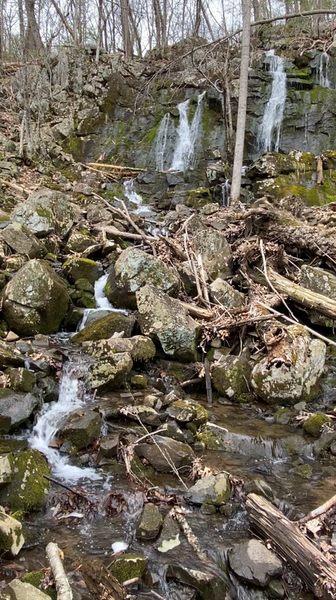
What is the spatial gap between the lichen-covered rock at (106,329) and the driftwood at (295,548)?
3877 millimetres

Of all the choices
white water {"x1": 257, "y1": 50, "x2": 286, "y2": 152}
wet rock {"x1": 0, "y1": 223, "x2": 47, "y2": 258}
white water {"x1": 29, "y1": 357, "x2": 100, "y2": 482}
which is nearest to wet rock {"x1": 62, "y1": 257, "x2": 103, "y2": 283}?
wet rock {"x1": 0, "y1": 223, "x2": 47, "y2": 258}

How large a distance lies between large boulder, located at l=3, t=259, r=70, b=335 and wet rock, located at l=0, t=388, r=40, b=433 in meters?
2.14

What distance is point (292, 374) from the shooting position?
671 centimetres

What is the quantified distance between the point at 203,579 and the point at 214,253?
6880mm

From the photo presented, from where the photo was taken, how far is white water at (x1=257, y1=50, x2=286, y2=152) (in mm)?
18953

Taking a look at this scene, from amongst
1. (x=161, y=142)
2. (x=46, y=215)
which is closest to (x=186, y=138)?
(x=161, y=142)

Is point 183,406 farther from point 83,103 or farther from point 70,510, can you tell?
point 83,103

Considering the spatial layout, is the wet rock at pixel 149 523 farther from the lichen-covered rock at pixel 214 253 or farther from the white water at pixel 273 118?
the white water at pixel 273 118

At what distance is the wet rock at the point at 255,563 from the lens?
351 centimetres

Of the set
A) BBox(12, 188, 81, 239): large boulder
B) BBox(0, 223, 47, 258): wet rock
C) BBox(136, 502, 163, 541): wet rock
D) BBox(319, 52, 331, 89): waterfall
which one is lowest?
BBox(136, 502, 163, 541): wet rock

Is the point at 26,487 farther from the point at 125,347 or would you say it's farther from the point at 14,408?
the point at 125,347

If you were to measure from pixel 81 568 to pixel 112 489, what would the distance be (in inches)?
49.3

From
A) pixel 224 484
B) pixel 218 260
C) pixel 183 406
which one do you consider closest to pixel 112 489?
pixel 224 484

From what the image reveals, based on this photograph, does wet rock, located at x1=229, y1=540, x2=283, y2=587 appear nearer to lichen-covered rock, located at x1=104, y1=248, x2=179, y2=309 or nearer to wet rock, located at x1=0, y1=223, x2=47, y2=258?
lichen-covered rock, located at x1=104, y1=248, x2=179, y2=309
